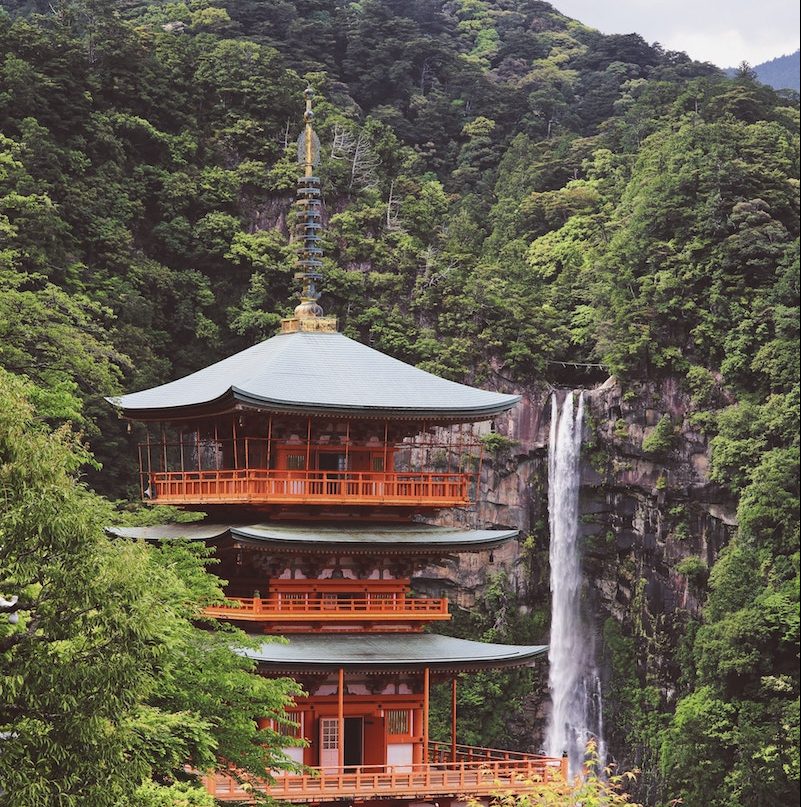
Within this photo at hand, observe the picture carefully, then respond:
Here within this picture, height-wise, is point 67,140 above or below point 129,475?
above

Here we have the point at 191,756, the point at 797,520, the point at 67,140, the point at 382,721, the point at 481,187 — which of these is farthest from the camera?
the point at 481,187

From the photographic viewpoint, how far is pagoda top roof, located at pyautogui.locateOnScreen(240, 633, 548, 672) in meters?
34.7

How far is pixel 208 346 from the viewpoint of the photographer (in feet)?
212

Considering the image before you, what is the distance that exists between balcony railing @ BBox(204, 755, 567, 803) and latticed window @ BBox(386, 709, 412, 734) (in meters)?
1.02

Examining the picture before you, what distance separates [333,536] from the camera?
36.3 meters

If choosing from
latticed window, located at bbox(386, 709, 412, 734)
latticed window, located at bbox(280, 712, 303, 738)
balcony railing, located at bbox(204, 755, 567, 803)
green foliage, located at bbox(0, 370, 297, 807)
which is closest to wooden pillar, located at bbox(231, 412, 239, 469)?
latticed window, located at bbox(280, 712, 303, 738)

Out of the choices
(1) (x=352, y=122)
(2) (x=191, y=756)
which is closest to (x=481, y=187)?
(1) (x=352, y=122)

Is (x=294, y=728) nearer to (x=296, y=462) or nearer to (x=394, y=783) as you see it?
(x=394, y=783)

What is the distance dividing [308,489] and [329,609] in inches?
93.3

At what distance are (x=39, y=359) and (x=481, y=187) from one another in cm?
3894

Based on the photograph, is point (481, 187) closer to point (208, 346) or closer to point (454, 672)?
point (208, 346)

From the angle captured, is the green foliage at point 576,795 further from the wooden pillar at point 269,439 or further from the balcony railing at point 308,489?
the wooden pillar at point 269,439

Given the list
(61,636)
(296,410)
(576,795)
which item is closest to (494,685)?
(296,410)

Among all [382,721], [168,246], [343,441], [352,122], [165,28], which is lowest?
[382,721]
